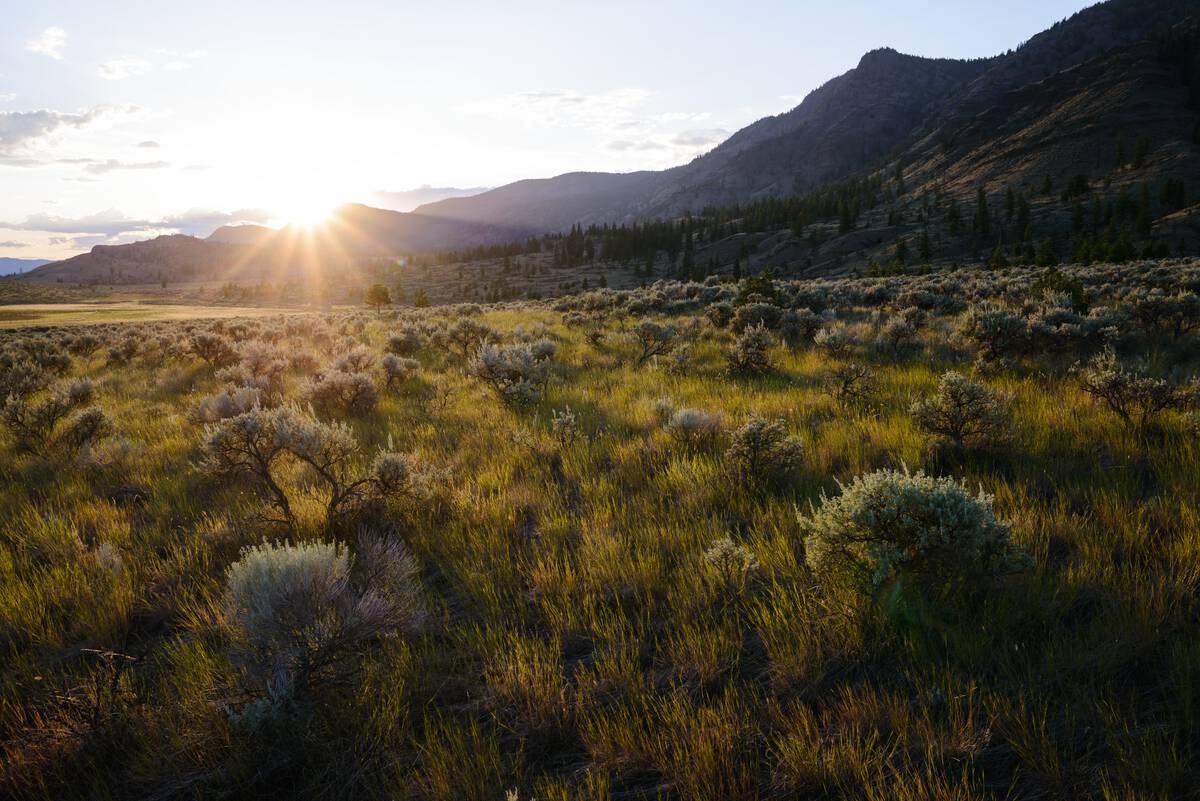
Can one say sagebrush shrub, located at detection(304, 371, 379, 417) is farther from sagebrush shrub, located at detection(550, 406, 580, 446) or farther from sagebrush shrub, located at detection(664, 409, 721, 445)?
sagebrush shrub, located at detection(664, 409, 721, 445)

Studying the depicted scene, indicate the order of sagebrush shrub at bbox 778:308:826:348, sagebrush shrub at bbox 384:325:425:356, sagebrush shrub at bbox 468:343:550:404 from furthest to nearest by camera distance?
sagebrush shrub at bbox 384:325:425:356
sagebrush shrub at bbox 778:308:826:348
sagebrush shrub at bbox 468:343:550:404

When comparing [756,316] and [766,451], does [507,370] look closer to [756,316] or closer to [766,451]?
[766,451]

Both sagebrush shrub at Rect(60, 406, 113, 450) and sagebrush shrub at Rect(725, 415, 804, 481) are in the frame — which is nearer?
sagebrush shrub at Rect(725, 415, 804, 481)

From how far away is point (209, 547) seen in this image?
430 cm

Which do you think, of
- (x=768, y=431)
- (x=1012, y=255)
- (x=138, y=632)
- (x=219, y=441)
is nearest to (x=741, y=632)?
(x=768, y=431)

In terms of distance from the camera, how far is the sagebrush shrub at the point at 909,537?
9.39 ft

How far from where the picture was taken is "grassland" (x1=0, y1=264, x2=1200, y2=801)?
2.17 m

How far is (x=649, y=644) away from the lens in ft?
9.75

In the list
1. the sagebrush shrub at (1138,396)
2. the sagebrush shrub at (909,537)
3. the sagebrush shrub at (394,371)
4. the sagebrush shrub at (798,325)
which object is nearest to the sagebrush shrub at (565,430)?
the sagebrush shrub at (909,537)

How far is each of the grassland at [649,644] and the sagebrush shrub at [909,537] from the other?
0.14 metres

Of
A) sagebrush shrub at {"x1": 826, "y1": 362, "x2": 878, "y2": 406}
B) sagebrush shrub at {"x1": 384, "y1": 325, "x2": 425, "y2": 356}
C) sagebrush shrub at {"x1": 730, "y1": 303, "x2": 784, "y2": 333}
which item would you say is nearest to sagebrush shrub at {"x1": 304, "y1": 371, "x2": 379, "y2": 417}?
sagebrush shrub at {"x1": 384, "y1": 325, "x2": 425, "y2": 356}

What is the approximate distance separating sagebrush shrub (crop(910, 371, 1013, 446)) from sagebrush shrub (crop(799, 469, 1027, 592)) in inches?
89.1

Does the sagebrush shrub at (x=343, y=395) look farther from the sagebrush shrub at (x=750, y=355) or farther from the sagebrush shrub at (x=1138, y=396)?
the sagebrush shrub at (x=1138, y=396)

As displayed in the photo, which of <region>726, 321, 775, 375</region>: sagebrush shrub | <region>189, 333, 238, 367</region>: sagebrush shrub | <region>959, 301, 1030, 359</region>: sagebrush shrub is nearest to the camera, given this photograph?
<region>959, 301, 1030, 359</region>: sagebrush shrub
